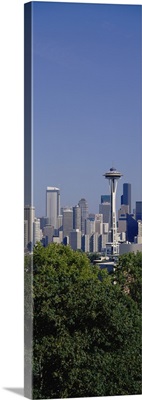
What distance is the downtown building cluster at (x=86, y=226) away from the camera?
7.18 metres

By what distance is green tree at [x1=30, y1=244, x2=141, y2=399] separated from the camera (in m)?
7.59

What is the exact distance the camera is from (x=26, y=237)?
713cm

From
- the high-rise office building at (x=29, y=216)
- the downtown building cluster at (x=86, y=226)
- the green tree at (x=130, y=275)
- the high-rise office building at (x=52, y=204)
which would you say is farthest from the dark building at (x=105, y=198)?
the high-rise office building at (x=29, y=216)

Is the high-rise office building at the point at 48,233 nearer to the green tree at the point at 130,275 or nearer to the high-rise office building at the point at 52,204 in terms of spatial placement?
the high-rise office building at the point at 52,204

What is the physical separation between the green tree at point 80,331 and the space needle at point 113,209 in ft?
0.83

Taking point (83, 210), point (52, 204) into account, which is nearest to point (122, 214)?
point (83, 210)

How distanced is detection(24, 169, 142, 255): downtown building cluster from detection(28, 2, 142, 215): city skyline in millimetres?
56

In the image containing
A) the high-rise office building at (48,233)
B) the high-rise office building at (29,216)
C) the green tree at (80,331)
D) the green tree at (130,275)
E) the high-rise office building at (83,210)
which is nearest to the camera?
the high-rise office building at (29,216)

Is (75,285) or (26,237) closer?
(26,237)

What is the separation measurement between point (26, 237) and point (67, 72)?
112cm
